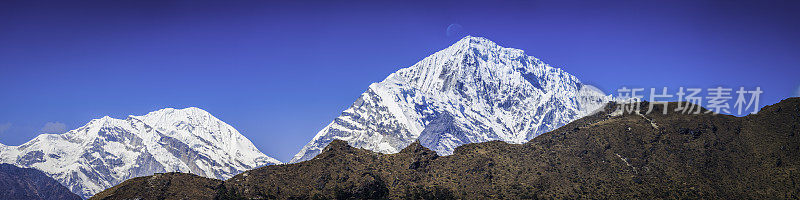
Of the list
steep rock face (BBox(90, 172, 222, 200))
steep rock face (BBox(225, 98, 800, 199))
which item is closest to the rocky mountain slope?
steep rock face (BBox(225, 98, 800, 199))

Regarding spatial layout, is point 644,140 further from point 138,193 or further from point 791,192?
point 138,193

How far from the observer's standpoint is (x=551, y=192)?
131750 mm

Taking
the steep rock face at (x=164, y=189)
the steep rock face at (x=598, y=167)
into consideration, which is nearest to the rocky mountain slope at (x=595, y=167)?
the steep rock face at (x=598, y=167)

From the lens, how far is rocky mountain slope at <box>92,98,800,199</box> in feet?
417

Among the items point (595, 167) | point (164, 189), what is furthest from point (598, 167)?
point (164, 189)

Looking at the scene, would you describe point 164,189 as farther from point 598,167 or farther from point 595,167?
point 598,167

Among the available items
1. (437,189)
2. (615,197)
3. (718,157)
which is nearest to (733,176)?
(718,157)

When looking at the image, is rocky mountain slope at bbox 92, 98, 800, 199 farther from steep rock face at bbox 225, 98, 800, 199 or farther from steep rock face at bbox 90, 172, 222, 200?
steep rock face at bbox 90, 172, 222, 200

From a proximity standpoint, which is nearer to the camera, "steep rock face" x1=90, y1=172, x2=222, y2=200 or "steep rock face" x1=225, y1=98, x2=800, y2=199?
"steep rock face" x1=90, y1=172, x2=222, y2=200

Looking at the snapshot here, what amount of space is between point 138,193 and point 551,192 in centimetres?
8956

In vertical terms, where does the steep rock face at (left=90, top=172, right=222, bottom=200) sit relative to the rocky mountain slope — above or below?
below

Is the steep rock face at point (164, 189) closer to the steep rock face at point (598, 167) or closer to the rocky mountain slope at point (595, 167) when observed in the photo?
the rocky mountain slope at point (595, 167)

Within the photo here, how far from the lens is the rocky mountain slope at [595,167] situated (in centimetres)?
12725

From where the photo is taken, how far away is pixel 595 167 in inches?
5458
